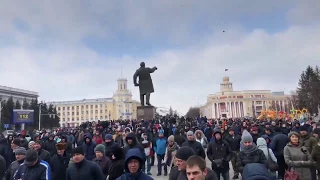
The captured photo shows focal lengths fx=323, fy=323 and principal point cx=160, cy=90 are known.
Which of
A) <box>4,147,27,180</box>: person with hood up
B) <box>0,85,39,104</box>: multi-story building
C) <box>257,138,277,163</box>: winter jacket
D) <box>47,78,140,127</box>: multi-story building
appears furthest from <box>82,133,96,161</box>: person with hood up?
<box>47,78,140,127</box>: multi-story building

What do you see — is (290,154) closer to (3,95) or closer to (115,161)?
(115,161)

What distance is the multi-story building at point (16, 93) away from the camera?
301 feet

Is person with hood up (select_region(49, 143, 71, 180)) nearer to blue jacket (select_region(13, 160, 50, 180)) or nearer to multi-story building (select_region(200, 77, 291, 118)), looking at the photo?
blue jacket (select_region(13, 160, 50, 180))

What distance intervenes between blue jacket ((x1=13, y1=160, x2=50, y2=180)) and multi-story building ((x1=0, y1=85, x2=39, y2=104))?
91044 millimetres

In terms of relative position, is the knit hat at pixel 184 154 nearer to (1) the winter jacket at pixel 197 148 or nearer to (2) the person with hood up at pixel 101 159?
(2) the person with hood up at pixel 101 159

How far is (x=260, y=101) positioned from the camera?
128 meters

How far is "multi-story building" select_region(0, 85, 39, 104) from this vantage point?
91688 mm

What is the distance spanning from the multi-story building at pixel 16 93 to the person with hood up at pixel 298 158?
92403mm

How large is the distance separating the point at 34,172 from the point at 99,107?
444 feet

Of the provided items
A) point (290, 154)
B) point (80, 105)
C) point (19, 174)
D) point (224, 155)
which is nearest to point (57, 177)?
point (19, 174)

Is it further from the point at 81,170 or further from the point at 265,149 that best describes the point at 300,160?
the point at 81,170

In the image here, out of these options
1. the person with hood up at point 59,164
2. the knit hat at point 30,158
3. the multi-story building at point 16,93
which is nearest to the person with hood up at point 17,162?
the person with hood up at point 59,164

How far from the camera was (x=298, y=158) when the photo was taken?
20.7 ft

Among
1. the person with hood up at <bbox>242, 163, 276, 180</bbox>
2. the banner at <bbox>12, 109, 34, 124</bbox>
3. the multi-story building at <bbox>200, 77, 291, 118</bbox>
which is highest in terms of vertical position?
the multi-story building at <bbox>200, 77, 291, 118</bbox>
